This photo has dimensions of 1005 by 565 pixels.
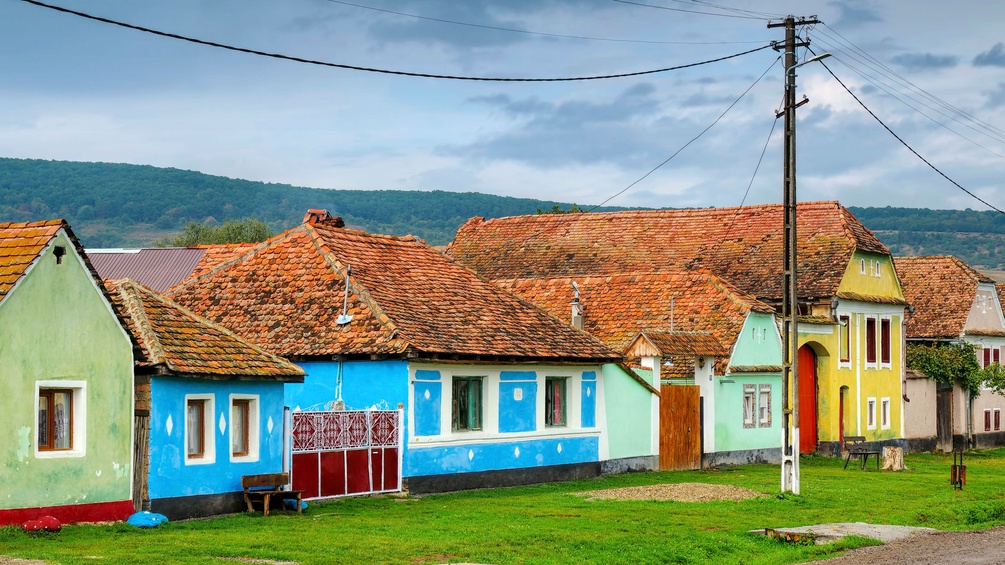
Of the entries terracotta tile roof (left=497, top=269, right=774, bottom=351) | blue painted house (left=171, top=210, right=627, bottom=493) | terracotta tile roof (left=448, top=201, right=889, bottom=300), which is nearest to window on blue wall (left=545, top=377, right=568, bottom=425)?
blue painted house (left=171, top=210, right=627, bottom=493)

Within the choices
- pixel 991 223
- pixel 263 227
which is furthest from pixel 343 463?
pixel 991 223

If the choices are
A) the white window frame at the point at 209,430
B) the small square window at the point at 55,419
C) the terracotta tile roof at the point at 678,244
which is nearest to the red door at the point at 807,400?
the terracotta tile roof at the point at 678,244

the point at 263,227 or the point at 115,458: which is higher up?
the point at 263,227

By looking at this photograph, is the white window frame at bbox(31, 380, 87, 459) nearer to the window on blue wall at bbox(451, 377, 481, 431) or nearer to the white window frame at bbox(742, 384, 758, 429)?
the window on blue wall at bbox(451, 377, 481, 431)

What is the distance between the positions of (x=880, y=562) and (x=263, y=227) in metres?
97.6

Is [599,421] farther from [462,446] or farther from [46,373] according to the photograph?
[46,373]

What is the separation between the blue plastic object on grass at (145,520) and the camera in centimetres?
2153

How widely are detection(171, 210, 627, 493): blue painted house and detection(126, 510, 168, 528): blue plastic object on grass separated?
6934 mm

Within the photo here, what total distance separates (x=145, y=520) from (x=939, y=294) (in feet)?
145

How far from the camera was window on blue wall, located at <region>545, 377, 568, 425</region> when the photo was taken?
34062 millimetres

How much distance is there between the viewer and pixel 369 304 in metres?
30.9

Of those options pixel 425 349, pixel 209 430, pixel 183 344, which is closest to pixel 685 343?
pixel 425 349

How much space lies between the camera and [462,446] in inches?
1216

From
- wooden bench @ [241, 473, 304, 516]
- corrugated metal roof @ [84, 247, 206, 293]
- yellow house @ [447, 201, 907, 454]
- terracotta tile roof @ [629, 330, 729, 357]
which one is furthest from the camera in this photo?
corrugated metal roof @ [84, 247, 206, 293]
